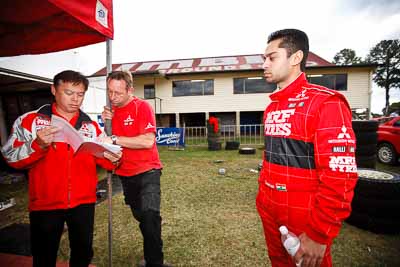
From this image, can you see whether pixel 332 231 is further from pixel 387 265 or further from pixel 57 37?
pixel 57 37

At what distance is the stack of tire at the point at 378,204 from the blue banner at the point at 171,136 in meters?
9.62

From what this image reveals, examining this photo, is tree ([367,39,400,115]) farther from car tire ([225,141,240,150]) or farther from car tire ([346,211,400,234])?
car tire ([346,211,400,234])

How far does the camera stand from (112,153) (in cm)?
190

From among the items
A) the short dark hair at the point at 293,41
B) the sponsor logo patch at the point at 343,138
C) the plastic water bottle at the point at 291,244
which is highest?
the short dark hair at the point at 293,41

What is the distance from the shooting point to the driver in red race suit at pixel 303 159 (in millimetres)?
1200

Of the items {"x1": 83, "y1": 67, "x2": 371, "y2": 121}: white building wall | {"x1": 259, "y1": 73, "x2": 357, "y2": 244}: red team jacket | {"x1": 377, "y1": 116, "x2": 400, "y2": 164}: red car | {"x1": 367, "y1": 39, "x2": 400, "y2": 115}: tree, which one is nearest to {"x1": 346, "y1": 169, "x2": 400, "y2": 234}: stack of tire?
{"x1": 259, "y1": 73, "x2": 357, "y2": 244}: red team jacket

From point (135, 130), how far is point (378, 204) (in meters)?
3.71

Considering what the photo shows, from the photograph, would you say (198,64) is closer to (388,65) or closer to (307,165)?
(307,165)

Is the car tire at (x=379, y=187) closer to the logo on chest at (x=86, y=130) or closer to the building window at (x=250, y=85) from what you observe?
the logo on chest at (x=86, y=130)

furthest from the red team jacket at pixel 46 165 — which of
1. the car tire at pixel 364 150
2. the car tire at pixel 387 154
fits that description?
the car tire at pixel 387 154

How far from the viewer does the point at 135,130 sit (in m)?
2.26

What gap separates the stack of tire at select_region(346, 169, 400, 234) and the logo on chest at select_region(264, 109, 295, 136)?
8.76 feet

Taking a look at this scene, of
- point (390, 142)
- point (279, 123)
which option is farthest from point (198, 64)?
point (279, 123)

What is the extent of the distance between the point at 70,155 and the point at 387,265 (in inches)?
Answer: 150
